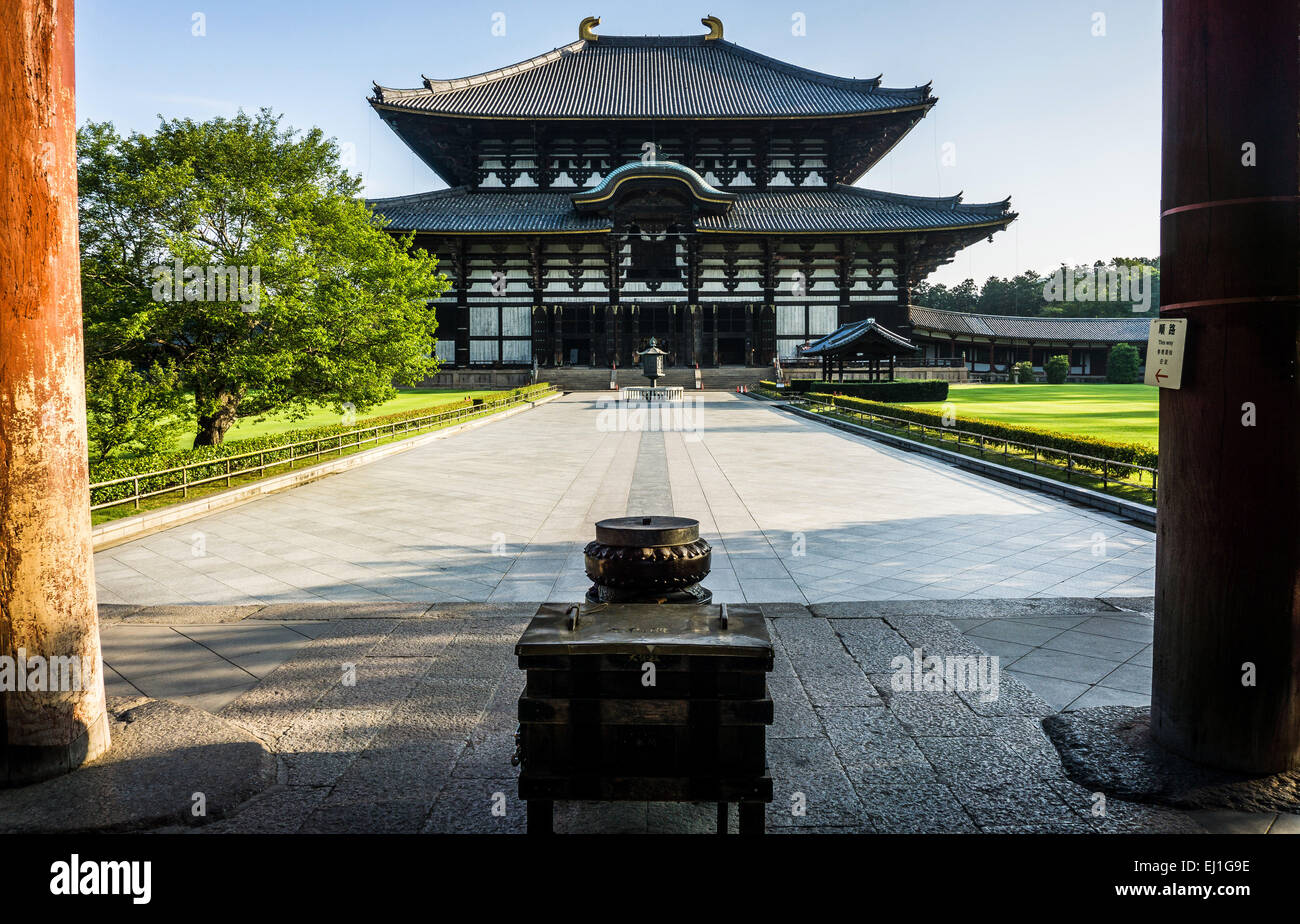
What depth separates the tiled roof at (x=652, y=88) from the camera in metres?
41.2

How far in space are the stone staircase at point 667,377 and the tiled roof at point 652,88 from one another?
14.4m

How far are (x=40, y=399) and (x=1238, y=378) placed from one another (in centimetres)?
533

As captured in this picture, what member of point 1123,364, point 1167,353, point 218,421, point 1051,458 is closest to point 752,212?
point 1123,364

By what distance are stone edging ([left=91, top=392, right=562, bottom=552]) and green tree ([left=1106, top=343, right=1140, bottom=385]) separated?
40.9 metres

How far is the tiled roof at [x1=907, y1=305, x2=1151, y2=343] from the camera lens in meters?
45.2

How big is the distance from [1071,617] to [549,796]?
4685 millimetres

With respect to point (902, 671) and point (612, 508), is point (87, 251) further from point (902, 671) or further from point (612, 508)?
point (902, 671)

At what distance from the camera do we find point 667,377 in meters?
37.3

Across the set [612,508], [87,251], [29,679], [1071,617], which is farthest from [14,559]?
[87,251]

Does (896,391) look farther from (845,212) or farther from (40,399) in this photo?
(40,399)

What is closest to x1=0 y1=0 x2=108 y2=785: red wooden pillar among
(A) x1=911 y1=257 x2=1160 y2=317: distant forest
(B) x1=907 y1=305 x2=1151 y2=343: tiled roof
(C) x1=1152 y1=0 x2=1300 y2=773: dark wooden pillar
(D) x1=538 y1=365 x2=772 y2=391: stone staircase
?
(C) x1=1152 y1=0 x2=1300 y2=773: dark wooden pillar

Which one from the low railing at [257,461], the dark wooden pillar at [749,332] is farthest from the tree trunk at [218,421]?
the dark wooden pillar at [749,332]
